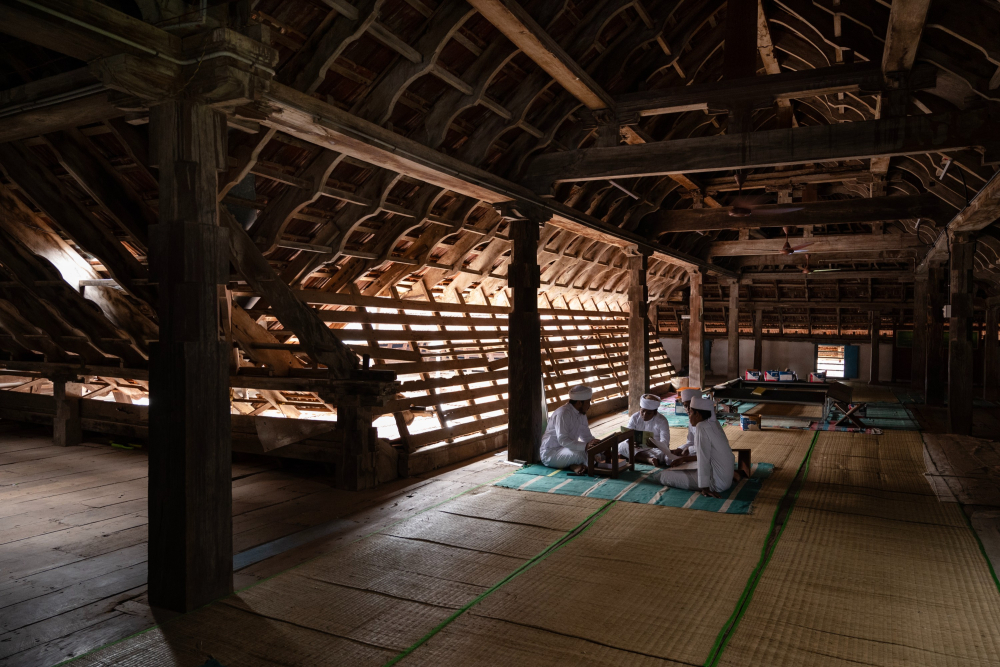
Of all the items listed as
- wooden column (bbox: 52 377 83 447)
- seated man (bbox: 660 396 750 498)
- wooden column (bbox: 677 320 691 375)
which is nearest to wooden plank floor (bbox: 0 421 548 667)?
wooden column (bbox: 52 377 83 447)

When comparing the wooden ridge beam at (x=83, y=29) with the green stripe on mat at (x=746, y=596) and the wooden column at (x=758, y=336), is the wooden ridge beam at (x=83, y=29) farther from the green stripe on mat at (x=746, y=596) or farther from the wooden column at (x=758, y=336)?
the wooden column at (x=758, y=336)

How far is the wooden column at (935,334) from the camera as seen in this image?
1240cm

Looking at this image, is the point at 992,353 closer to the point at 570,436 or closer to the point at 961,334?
the point at 961,334

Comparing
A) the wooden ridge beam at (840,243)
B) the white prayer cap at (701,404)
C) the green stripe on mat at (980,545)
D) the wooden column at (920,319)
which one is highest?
the wooden ridge beam at (840,243)

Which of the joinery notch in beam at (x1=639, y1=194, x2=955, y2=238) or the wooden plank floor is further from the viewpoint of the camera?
the joinery notch in beam at (x1=639, y1=194, x2=955, y2=238)

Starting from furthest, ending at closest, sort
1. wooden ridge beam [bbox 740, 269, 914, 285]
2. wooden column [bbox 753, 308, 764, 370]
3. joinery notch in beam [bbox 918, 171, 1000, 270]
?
wooden column [bbox 753, 308, 764, 370] → wooden ridge beam [bbox 740, 269, 914, 285] → joinery notch in beam [bbox 918, 171, 1000, 270]

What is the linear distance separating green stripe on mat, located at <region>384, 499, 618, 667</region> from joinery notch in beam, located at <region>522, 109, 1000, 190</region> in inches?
131

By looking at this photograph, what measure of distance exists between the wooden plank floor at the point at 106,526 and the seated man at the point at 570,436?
52cm

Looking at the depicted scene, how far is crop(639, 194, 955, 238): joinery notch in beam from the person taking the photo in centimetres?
887

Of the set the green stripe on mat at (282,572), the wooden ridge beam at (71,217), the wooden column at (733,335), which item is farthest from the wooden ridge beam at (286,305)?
the wooden column at (733,335)

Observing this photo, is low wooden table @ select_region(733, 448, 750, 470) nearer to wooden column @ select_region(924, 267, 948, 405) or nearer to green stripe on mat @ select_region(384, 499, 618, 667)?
green stripe on mat @ select_region(384, 499, 618, 667)

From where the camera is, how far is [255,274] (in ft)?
17.3

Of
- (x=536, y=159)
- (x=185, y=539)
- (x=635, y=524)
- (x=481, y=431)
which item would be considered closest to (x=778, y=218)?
(x=536, y=159)

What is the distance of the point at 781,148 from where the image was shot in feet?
19.1
